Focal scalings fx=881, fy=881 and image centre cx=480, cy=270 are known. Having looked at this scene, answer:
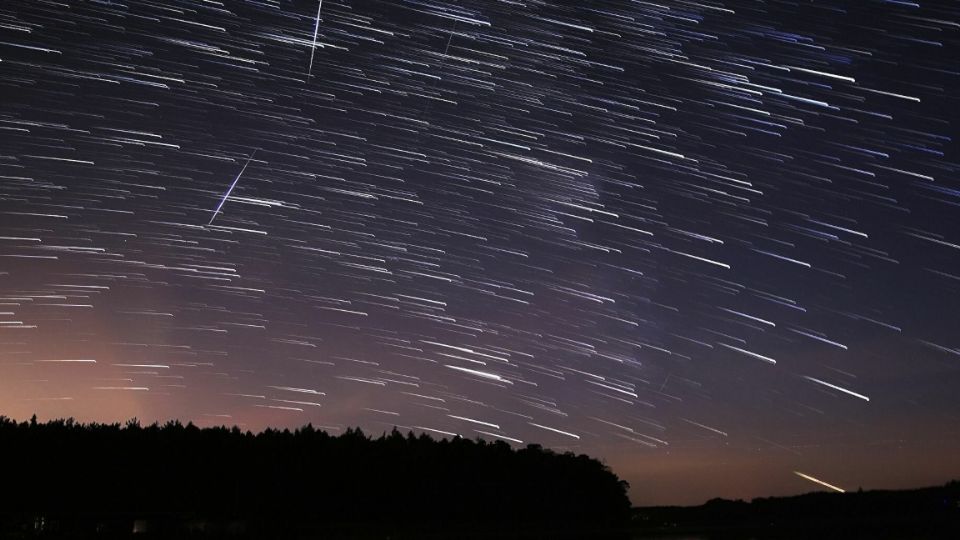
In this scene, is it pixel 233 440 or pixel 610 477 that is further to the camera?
pixel 610 477

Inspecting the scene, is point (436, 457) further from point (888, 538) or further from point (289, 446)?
point (888, 538)

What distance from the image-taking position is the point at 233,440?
277ft

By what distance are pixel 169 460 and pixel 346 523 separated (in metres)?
16.8

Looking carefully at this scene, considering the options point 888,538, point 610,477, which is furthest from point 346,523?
point 610,477

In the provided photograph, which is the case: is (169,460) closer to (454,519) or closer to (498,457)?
(454,519)

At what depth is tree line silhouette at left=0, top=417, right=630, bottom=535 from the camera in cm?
6781

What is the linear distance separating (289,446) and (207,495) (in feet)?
40.1

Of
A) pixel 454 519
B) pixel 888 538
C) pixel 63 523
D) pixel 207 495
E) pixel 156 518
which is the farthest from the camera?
pixel 454 519

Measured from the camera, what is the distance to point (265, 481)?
79.1m

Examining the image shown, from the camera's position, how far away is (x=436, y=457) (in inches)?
3720

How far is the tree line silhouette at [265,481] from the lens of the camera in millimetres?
67812

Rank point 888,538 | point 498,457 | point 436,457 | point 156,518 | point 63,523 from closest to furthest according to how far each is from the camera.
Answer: point 888,538 → point 63,523 → point 156,518 → point 436,457 → point 498,457

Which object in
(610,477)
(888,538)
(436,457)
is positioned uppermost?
(888,538)

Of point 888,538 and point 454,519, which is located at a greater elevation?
point 888,538
